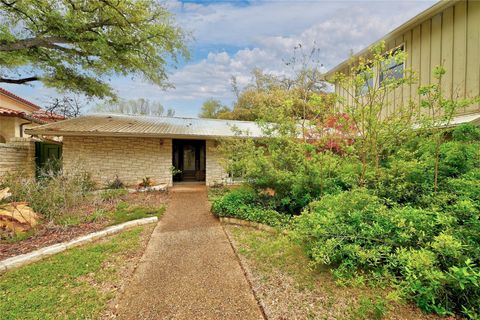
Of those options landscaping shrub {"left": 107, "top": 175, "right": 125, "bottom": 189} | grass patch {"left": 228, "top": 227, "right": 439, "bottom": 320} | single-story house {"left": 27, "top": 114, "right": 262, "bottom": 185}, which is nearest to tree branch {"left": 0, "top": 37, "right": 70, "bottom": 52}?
single-story house {"left": 27, "top": 114, "right": 262, "bottom": 185}

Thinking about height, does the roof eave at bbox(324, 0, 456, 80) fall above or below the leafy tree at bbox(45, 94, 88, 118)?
above

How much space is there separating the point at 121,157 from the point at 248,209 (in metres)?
7.17

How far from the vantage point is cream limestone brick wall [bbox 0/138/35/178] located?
27.8ft

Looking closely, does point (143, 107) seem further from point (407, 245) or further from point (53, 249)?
point (407, 245)

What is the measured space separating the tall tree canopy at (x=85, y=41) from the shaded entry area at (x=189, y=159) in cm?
346

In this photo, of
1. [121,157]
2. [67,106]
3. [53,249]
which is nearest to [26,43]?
[67,106]

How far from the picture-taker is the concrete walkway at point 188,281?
2562 millimetres

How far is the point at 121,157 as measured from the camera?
9.84 meters

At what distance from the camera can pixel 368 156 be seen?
200 inches

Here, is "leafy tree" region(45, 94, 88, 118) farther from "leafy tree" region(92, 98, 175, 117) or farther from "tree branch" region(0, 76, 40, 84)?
"leafy tree" region(92, 98, 175, 117)

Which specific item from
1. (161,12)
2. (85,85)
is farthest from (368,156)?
(85,85)

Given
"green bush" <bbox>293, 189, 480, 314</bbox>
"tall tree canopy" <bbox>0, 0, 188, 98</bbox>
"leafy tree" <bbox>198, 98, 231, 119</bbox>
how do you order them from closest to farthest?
"green bush" <bbox>293, 189, 480, 314</bbox>
"tall tree canopy" <bbox>0, 0, 188, 98</bbox>
"leafy tree" <bbox>198, 98, 231, 119</bbox>

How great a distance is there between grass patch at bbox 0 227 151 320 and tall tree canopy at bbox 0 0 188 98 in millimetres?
8109

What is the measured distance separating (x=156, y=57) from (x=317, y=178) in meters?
9.09
